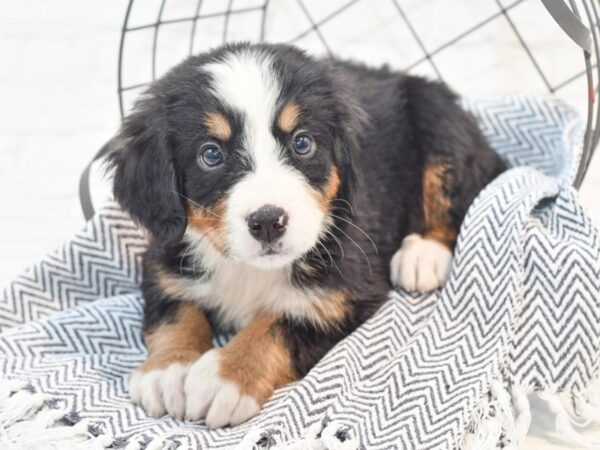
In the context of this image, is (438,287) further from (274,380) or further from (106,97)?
(106,97)

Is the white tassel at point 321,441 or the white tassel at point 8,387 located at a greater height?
the white tassel at point 8,387

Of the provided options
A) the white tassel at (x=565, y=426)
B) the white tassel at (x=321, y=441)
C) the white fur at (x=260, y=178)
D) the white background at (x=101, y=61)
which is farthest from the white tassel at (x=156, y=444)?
the white background at (x=101, y=61)

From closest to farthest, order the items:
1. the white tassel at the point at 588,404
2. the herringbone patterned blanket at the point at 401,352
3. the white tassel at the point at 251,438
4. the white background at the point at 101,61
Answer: the white tassel at the point at 251,438
the herringbone patterned blanket at the point at 401,352
the white tassel at the point at 588,404
the white background at the point at 101,61

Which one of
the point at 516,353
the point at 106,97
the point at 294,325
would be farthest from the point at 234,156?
the point at 106,97

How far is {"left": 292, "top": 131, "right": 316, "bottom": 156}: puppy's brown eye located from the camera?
2572 mm

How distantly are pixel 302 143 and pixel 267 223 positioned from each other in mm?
344

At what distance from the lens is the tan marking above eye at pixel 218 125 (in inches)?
98.7

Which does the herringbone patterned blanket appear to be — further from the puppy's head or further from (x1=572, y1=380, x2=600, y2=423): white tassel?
the puppy's head

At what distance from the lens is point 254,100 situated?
98.5 inches

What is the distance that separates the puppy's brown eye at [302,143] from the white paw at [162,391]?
2.34 ft

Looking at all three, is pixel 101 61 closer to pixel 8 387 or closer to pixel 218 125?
pixel 218 125

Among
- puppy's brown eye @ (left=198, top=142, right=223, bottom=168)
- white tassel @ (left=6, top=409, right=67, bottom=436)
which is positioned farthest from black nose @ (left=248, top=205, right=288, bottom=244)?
white tassel @ (left=6, top=409, right=67, bottom=436)

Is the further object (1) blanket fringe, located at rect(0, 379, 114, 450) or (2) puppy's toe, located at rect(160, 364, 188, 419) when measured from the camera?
(2) puppy's toe, located at rect(160, 364, 188, 419)

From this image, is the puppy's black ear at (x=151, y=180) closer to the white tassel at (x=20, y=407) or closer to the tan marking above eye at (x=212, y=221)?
the tan marking above eye at (x=212, y=221)
